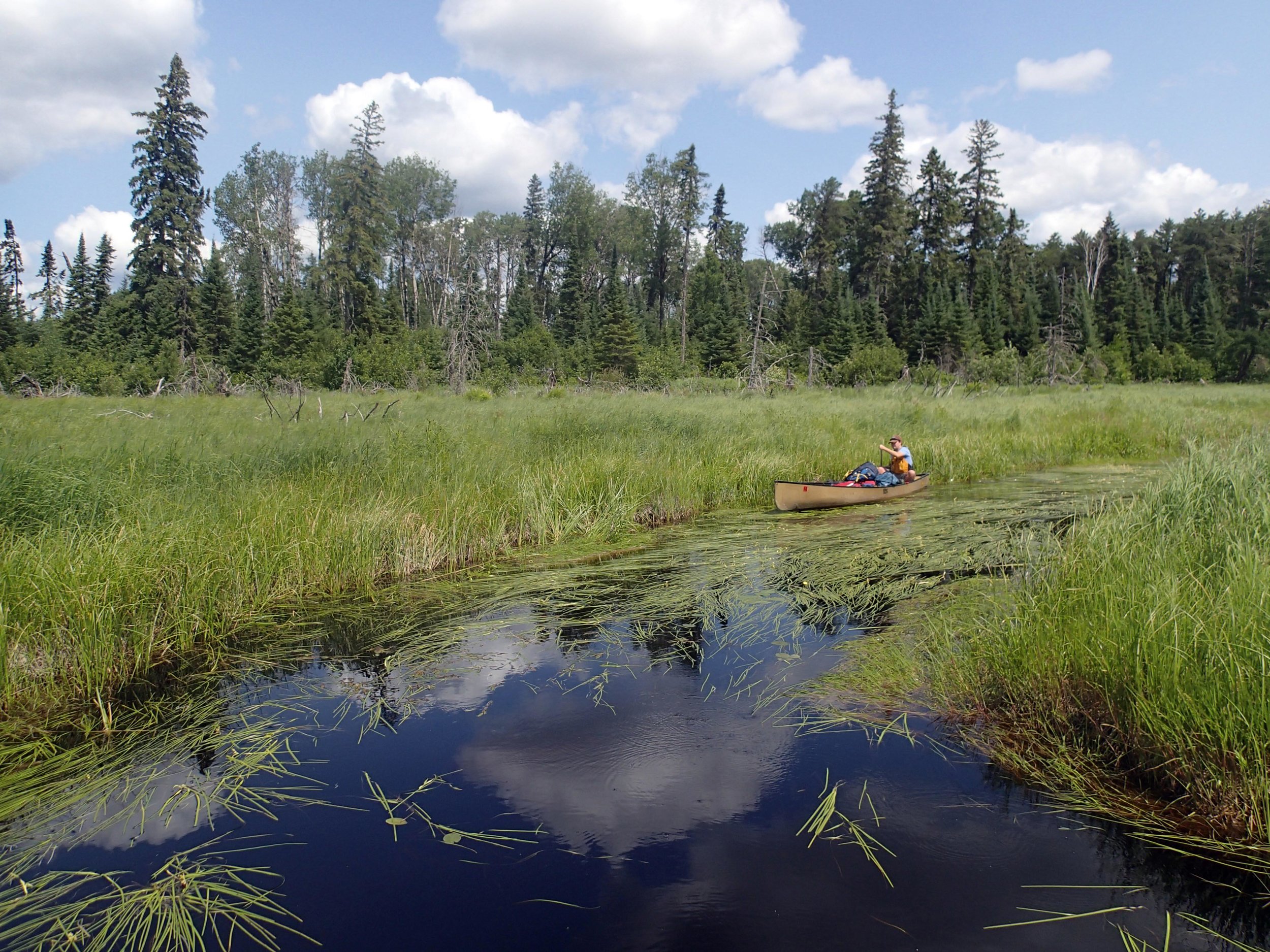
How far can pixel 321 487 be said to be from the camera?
780 cm

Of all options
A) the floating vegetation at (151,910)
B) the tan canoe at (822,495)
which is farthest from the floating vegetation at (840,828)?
the tan canoe at (822,495)

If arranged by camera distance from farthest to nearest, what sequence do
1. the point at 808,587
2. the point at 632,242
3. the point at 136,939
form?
1. the point at 632,242
2. the point at 808,587
3. the point at 136,939

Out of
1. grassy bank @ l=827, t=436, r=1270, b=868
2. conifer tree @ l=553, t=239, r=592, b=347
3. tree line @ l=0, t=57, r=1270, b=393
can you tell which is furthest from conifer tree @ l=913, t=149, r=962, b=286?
grassy bank @ l=827, t=436, r=1270, b=868

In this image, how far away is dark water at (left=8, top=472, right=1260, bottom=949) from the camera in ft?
9.42

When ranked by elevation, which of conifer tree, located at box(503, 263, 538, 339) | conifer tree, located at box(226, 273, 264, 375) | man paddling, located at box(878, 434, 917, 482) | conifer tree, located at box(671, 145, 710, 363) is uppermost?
conifer tree, located at box(671, 145, 710, 363)

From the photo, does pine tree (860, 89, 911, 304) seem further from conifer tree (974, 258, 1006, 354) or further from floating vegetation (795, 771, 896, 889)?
floating vegetation (795, 771, 896, 889)

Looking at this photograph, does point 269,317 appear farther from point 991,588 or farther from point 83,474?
point 991,588

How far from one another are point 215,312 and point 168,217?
507 centimetres

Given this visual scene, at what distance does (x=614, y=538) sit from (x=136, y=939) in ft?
21.9

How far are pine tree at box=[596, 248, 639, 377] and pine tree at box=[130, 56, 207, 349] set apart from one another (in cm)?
2122

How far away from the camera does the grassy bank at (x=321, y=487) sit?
15.7 ft

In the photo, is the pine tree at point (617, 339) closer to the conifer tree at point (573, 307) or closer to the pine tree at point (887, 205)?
the conifer tree at point (573, 307)

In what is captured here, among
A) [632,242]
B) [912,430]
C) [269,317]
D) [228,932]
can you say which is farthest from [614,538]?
[632,242]

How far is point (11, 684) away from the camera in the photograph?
423cm
